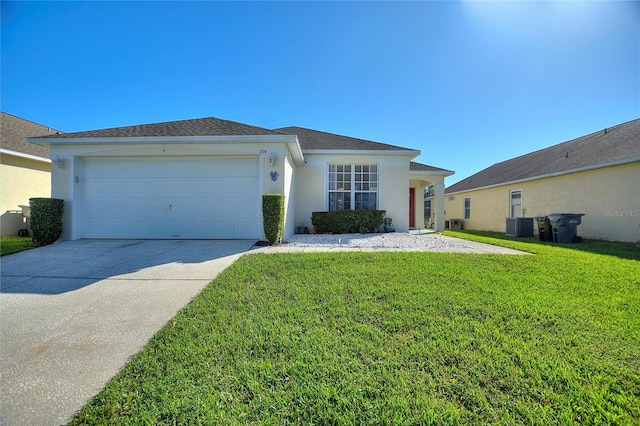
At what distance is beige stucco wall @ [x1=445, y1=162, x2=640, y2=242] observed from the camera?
9.05m

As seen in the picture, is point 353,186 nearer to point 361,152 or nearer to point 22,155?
point 361,152

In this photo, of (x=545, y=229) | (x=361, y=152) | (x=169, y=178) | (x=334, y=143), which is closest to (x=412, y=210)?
(x=545, y=229)

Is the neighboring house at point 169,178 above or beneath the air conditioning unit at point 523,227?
above

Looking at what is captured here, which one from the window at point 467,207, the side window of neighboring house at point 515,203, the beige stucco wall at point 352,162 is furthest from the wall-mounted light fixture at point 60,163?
the window at point 467,207

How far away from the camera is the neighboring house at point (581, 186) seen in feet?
30.2

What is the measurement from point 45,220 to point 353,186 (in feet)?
33.8

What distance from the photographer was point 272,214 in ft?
23.7

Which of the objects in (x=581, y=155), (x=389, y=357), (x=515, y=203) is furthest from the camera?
(x=515, y=203)

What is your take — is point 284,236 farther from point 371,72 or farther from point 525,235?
point 525,235

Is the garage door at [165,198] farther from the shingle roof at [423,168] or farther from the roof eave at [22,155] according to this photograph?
the shingle roof at [423,168]

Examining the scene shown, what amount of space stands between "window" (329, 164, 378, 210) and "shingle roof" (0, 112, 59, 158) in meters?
12.6

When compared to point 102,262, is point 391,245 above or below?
above

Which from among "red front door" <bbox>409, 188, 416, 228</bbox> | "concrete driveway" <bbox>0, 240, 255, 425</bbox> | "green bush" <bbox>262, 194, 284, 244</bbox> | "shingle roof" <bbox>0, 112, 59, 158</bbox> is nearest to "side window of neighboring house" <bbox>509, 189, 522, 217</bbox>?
"red front door" <bbox>409, 188, 416, 228</bbox>

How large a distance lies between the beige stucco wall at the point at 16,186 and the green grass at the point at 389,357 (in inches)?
467
